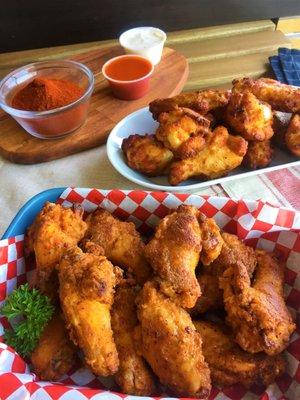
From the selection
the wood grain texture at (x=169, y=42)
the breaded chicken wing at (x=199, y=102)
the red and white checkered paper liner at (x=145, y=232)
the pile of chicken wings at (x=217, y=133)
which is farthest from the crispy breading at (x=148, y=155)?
the wood grain texture at (x=169, y=42)

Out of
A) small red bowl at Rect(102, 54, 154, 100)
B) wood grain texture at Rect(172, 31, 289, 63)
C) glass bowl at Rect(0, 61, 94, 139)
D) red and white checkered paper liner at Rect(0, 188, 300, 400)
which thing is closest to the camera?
red and white checkered paper liner at Rect(0, 188, 300, 400)

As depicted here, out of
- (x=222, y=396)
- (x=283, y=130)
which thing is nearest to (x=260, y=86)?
(x=283, y=130)

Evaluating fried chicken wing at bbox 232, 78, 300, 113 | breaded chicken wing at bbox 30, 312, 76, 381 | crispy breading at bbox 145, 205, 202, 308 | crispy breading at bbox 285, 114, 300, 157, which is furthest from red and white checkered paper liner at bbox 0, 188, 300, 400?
fried chicken wing at bbox 232, 78, 300, 113

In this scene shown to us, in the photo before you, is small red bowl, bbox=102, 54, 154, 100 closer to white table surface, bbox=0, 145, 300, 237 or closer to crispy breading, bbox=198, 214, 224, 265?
white table surface, bbox=0, 145, 300, 237

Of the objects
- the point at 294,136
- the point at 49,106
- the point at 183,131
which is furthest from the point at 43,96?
the point at 294,136

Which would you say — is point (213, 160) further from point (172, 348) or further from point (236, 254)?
point (172, 348)

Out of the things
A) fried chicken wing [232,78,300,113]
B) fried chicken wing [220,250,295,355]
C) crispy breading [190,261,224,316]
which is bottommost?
crispy breading [190,261,224,316]

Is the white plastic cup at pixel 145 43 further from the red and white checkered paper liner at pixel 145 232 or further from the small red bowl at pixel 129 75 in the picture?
the red and white checkered paper liner at pixel 145 232
